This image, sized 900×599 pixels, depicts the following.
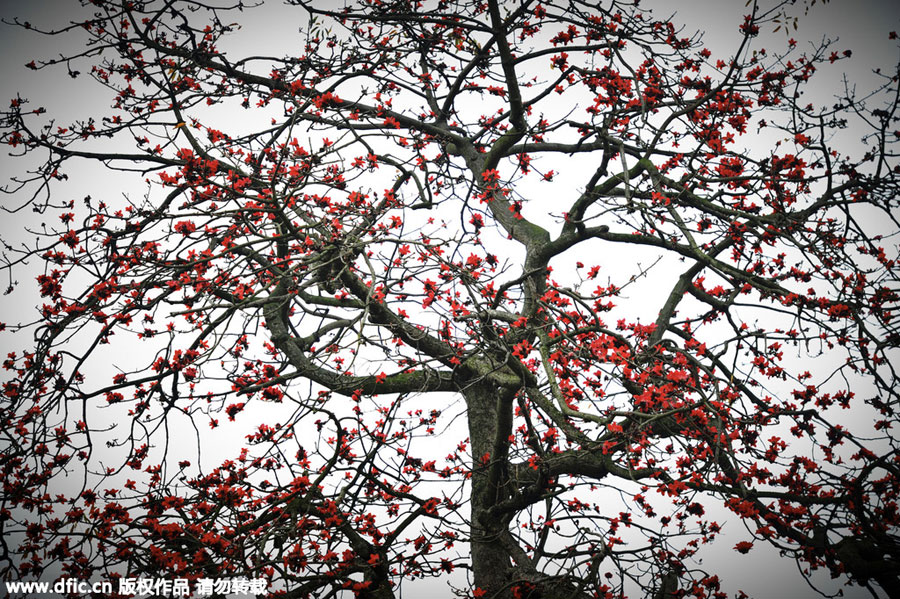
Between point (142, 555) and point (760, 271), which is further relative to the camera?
point (760, 271)

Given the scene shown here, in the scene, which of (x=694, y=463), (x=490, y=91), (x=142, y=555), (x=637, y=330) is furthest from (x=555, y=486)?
(x=490, y=91)

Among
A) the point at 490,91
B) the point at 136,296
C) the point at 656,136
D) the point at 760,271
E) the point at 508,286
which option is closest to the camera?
the point at 136,296

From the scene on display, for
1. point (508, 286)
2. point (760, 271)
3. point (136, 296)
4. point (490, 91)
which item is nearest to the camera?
point (136, 296)

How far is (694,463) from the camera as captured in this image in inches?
158

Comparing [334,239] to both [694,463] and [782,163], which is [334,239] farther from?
[782,163]

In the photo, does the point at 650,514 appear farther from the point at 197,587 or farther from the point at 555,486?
the point at 197,587

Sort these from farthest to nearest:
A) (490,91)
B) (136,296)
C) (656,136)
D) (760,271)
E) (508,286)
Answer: (490,91) < (760,271) < (508,286) < (656,136) < (136,296)

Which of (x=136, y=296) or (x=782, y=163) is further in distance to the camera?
(x=782, y=163)

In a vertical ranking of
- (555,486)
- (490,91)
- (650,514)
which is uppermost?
(490,91)

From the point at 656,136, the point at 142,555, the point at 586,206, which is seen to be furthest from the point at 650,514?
the point at 142,555

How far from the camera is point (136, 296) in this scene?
390cm

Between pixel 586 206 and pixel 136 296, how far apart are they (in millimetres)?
3736

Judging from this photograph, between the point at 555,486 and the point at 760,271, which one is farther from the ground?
the point at 760,271

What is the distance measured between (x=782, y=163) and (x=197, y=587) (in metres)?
4.79
